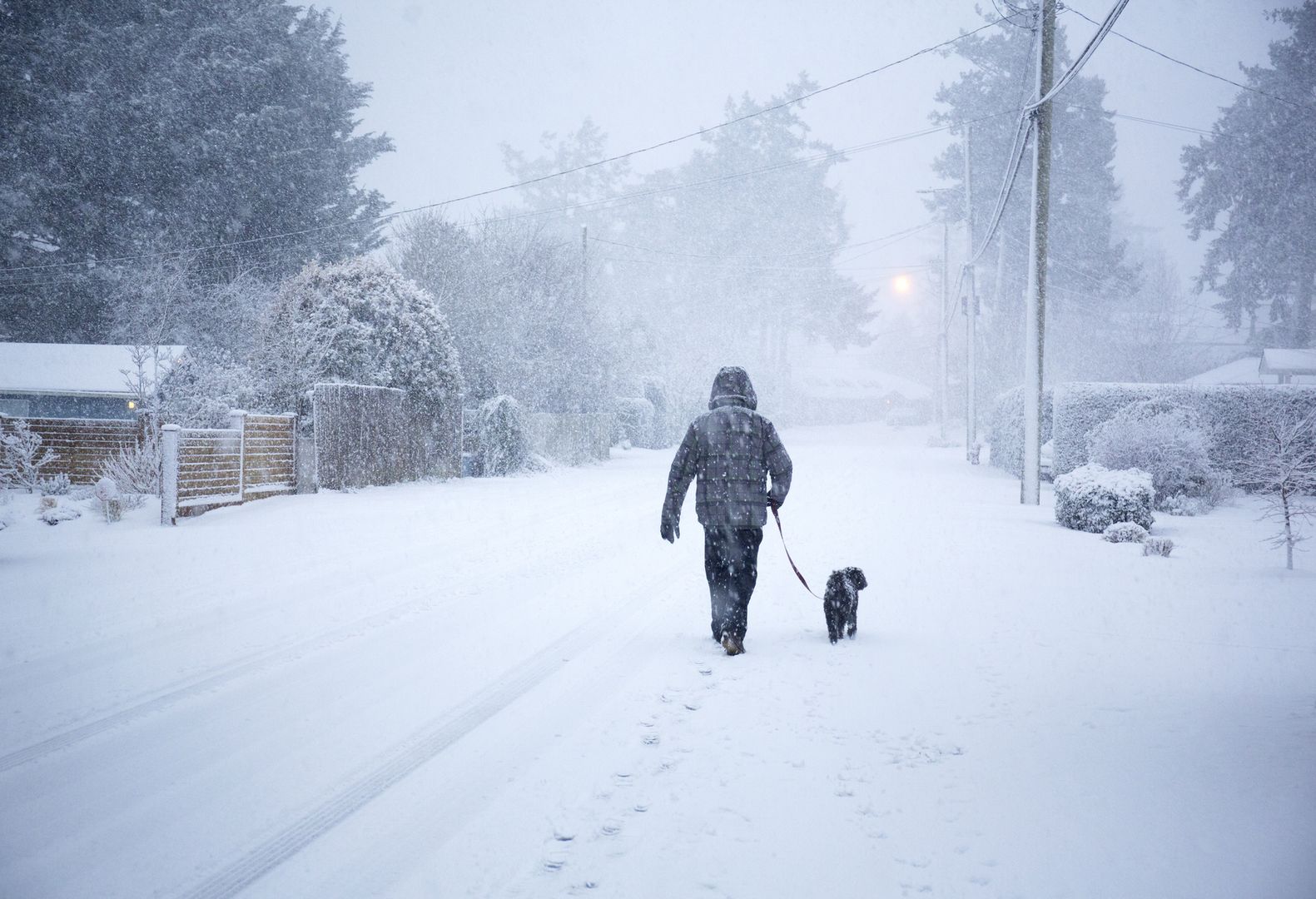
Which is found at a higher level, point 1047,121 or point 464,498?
point 1047,121

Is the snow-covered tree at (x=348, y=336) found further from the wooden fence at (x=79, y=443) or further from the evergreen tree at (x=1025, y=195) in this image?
the evergreen tree at (x=1025, y=195)

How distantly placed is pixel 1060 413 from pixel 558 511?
10.6m

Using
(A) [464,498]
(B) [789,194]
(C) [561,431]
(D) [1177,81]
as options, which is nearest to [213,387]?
(A) [464,498]

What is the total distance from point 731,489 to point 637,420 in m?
33.2

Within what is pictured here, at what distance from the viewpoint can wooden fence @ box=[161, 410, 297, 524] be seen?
11.8 m

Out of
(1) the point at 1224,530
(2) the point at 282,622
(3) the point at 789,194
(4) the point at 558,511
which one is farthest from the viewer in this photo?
(3) the point at 789,194

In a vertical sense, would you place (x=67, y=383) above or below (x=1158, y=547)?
above

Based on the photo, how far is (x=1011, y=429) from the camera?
21562 millimetres

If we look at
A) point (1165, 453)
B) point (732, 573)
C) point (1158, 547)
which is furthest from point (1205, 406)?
point (732, 573)

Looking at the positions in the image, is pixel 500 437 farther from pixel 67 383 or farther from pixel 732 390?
pixel 732 390

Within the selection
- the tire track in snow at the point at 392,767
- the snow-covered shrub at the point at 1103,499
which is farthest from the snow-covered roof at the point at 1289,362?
the tire track in snow at the point at 392,767

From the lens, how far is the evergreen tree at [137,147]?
27172 millimetres

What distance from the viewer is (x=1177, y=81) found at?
57.0 feet

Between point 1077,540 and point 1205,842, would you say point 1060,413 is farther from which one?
point 1205,842
